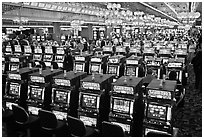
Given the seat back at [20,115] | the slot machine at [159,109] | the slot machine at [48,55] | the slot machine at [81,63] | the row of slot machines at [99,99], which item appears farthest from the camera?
the slot machine at [48,55]

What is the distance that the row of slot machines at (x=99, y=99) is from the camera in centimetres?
469

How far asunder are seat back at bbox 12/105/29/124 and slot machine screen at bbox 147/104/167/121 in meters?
2.46

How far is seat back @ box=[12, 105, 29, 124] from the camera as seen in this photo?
5.14 m

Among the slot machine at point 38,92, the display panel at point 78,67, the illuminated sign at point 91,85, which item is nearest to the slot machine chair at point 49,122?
the slot machine at point 38,92

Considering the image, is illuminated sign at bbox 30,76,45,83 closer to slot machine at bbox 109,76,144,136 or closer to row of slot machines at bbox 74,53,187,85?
slot machine at bbox 109,76,144,136

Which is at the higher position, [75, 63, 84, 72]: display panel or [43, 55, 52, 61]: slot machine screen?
[43, 55, 52, 61]: slot machine screen

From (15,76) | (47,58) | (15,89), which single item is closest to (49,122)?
(15,89)

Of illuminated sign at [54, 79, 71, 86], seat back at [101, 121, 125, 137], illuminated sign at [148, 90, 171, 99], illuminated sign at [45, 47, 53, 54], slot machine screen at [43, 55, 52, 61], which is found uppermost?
illuminated sign at [45, 47, 53, 54]

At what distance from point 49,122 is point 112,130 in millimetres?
1368

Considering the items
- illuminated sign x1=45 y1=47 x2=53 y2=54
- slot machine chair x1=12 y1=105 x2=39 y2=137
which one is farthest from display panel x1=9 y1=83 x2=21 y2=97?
illuminated sign x1=45 y1=47 x2=53 y2=54

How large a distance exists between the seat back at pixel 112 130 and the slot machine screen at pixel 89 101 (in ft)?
2.90

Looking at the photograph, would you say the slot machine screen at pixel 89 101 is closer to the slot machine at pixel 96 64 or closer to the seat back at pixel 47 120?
the seat back at pixel 47 120

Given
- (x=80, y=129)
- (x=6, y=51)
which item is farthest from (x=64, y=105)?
(x=6, y=51)

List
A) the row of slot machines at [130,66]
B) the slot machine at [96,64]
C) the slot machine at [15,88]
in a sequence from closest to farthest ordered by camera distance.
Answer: the slot machine at [15,88], the row of slot machines at [130,66], the slot machine at [96,64]
